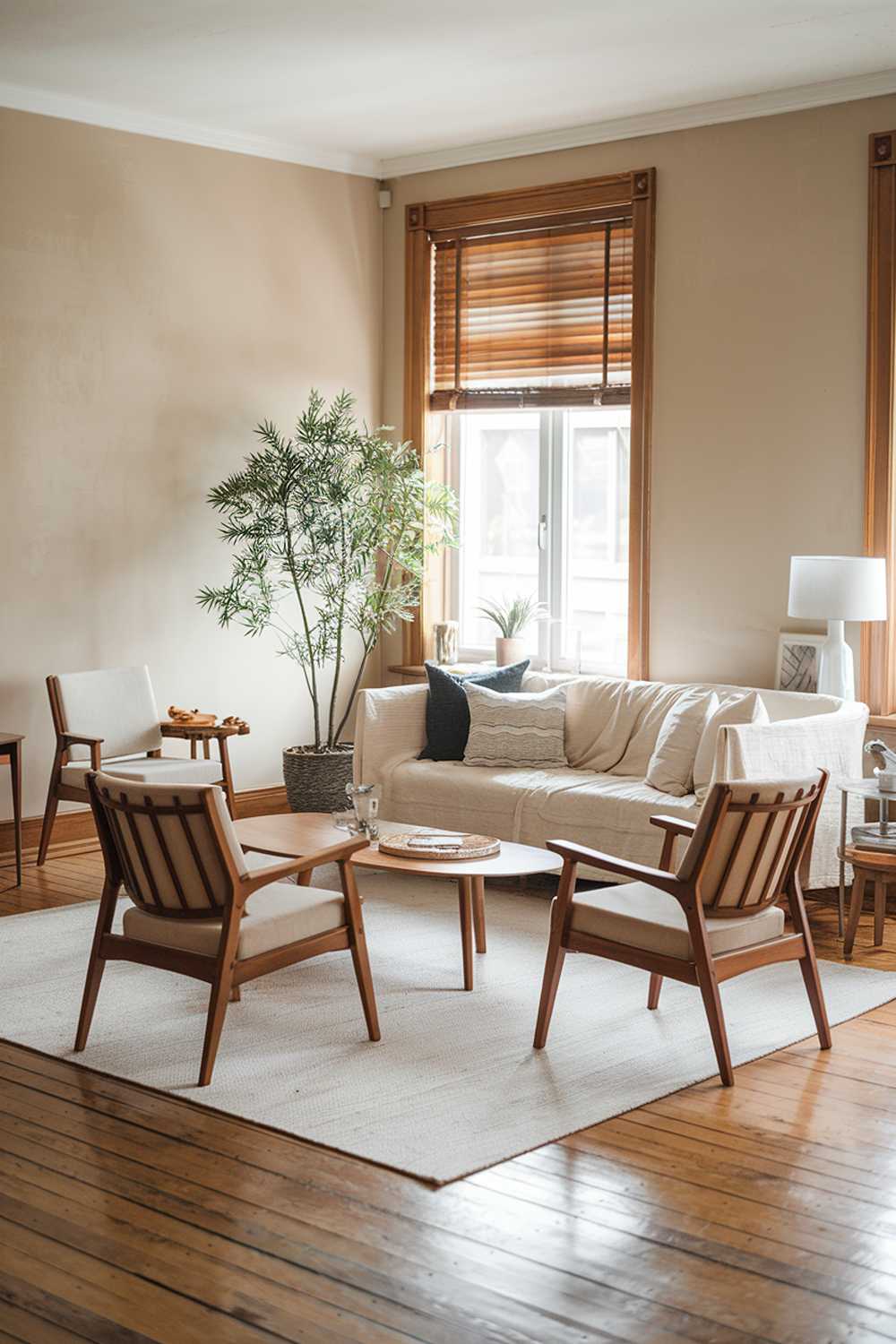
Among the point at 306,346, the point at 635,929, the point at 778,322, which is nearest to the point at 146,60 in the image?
the point at 306,346

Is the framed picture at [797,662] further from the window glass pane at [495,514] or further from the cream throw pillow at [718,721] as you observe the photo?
the window glass pane at [495,514]

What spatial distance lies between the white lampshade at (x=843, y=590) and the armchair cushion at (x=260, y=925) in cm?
238

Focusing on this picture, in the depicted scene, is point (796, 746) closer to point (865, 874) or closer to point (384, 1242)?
point (865, 874)

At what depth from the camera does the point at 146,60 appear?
5914 mm

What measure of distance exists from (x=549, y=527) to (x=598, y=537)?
0.29 meters

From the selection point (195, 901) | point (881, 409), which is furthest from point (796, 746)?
point (195, 901)

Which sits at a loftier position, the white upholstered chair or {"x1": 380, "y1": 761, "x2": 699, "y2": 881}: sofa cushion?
the white upholstered chair

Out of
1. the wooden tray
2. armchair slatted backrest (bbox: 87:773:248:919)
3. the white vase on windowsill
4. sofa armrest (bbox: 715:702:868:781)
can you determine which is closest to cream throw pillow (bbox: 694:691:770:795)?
sofa armrest (bbox: 715:702:868:781)

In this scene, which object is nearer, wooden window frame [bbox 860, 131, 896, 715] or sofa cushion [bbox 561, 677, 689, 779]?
wooden window frame [bbox 860, 131, 896, 715]

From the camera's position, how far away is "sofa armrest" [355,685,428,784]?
21.5 feet

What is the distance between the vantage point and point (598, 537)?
721cm

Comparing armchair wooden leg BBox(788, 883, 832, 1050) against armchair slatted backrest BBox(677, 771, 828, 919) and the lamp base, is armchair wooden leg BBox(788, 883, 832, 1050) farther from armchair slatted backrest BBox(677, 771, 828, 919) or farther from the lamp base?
the lamp base

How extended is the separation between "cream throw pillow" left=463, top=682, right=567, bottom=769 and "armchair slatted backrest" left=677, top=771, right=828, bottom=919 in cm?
230

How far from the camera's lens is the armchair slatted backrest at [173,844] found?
12.5ft
